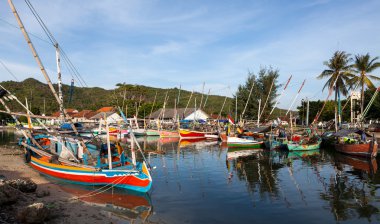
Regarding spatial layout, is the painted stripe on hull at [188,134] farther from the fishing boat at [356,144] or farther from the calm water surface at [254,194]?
the calm water surface at [254,194]

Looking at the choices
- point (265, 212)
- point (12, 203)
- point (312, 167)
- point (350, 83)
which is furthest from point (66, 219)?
point (350, 83)

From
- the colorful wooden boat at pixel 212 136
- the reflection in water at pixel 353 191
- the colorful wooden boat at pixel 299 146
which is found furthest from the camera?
the colorful wooden boat at pixel 212 136

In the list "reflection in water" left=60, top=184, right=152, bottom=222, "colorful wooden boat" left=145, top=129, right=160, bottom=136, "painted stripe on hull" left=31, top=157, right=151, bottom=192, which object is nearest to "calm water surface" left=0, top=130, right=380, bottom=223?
"reflection in water" left=60, top=184, right=152, bottom=222

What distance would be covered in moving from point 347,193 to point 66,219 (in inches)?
618

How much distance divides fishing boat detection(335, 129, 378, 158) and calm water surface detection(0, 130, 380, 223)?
1.86 meters

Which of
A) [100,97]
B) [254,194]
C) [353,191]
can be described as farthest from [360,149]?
[100,97]

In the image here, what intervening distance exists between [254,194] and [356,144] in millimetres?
19251

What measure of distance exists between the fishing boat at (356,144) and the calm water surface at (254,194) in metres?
1.86

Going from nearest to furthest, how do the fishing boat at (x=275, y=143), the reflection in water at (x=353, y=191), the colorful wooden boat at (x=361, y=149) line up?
the reflection in water at (x=353, y=191), the colorful wooden boat at (x=361, y=149), the fishing boat at (x=275, y=143)

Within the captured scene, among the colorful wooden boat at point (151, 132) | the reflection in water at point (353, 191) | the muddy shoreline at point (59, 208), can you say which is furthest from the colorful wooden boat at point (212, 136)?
Result: the muddy shoreline at point (59, 208)

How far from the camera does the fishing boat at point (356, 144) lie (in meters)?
31.0

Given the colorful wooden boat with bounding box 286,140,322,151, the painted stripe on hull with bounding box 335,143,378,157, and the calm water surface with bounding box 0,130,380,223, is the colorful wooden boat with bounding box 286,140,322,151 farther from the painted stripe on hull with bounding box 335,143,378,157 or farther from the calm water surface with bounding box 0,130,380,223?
the calm water surface with bounding box 0,130,380,223

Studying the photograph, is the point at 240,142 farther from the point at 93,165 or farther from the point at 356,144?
the point at 93,165

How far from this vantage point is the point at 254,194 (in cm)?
1869
